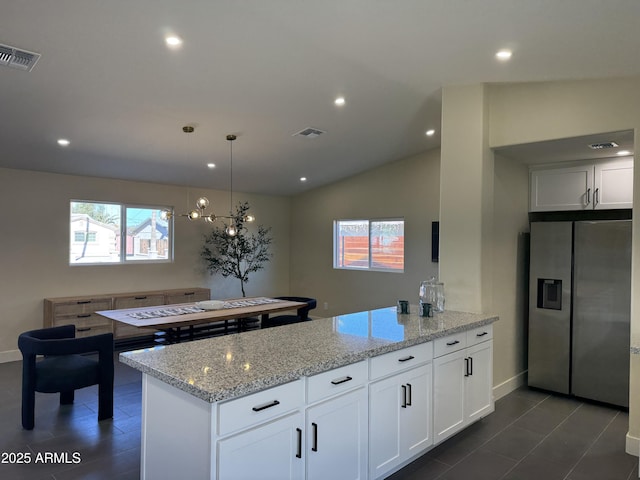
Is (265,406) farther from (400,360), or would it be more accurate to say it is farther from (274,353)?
(400,360)

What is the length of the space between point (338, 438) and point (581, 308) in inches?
119

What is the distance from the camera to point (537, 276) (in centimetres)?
428

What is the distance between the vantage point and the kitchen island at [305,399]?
172 centimetres

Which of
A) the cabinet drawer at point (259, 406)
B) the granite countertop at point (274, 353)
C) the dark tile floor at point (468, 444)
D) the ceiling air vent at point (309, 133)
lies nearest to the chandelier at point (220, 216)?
the ceiling air vent at point (309, 133)

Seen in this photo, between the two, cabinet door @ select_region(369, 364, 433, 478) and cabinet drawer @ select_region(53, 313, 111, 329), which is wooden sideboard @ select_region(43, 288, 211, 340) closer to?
cabinet drawer @ select_region(53, 313, 111, 329)

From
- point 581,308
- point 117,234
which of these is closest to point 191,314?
point 117,234

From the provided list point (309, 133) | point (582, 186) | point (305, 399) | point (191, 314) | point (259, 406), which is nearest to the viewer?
point (259, 406)

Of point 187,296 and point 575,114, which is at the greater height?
point 575,114

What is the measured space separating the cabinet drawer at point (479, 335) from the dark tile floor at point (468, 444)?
27.4 inches

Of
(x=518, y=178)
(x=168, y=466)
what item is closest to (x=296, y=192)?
(x=518, y=178)

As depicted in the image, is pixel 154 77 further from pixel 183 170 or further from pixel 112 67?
pixel 183 170

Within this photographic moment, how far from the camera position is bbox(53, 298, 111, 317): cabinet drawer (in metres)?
5.32

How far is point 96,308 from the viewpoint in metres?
5.60

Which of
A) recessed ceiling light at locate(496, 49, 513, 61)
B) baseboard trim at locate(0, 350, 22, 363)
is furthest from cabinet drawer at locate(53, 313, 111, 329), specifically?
recessed ceiling light at locate(496, 49, 513, 61)
